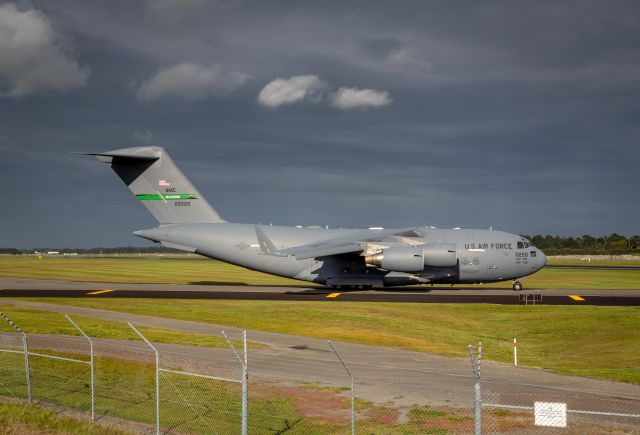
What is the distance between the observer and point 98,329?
2739 cm

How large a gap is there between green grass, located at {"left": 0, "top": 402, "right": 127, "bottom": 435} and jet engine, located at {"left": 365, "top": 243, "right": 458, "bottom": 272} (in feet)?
95.9

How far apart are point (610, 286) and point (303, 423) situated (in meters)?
44.5

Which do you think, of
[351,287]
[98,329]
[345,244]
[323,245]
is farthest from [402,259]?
[98,329]

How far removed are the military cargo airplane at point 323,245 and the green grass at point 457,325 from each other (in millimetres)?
6603

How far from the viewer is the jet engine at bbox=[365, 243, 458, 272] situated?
4131 cm

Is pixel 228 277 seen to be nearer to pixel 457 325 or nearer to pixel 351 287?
pixel 351 287

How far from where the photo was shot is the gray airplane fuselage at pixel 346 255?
43.1m

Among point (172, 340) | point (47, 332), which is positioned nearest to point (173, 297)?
point (47, 332)

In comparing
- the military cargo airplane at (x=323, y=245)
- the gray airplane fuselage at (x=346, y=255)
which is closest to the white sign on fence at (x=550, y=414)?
the military cargo airplane at (x=323, y=245)

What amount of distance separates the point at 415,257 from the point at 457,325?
10.7m

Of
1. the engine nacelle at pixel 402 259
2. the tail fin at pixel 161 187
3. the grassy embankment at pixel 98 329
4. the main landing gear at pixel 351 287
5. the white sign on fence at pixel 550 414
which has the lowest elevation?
the grassy embankment at pixel 98 329

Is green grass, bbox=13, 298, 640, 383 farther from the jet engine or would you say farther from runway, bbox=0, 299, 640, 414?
the jet engine

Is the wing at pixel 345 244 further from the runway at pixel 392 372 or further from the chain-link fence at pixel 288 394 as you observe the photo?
the chain-link fence at pixel 288 394

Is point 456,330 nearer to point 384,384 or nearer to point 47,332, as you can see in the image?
point 384,384
